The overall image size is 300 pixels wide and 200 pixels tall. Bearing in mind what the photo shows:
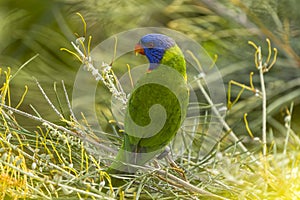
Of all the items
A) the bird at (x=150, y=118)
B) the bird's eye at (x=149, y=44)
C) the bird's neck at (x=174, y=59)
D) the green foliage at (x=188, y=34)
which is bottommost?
the green foliage at (x=188, y=34)

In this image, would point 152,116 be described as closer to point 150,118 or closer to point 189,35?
point 150,118

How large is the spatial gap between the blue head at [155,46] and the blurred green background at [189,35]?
0.42 meters

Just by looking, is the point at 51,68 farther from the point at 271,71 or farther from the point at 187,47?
the point at 271,71

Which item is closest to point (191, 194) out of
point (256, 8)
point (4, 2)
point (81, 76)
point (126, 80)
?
point (126, 80)

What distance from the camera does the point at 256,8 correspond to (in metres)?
1.50

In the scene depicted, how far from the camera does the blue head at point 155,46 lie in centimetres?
100

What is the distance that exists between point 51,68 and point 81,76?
140 mm

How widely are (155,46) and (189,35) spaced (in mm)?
542

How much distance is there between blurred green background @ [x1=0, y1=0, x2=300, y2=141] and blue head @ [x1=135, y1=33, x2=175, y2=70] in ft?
1.36

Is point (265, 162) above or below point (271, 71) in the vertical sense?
above

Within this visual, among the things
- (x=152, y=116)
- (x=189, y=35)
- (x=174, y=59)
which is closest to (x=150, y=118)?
(x=152, y=116)

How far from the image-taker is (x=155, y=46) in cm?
101

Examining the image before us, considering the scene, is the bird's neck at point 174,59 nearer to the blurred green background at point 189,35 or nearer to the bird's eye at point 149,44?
the bird's eye at point 149,44

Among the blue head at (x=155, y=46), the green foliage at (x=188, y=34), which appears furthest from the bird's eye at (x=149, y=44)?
the green foliage at (x=188, y=34)
